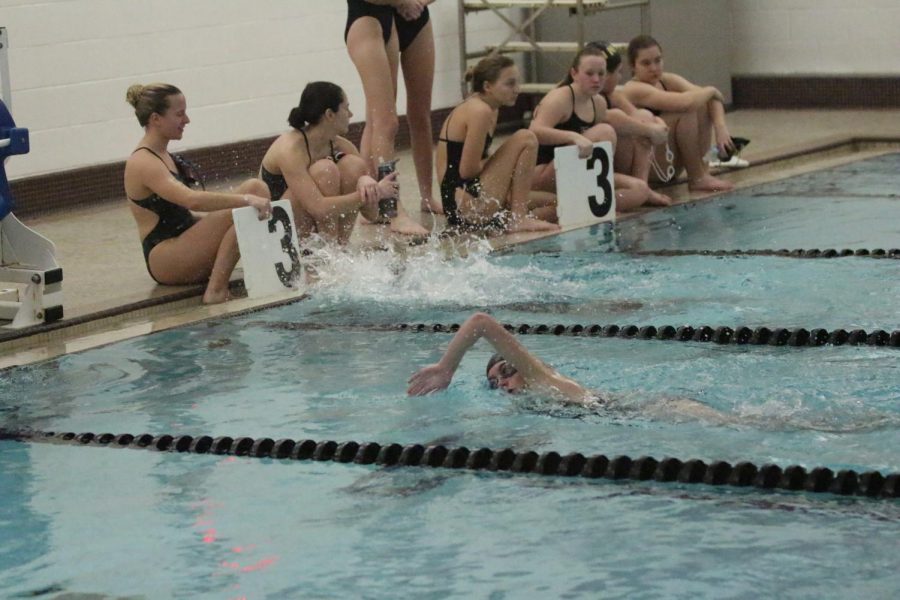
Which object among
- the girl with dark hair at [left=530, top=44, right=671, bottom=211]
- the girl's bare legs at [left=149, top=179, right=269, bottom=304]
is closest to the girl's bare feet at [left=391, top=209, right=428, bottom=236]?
the girl with dark hair at [left=530, top=44, right=671, bottom=211]

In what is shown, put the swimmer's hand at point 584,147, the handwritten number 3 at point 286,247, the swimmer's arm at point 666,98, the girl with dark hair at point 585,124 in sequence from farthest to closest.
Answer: the swimmer's arm at point 666,98, the girl with dark hair at point 585,124, the swimmer's hand at point 584,147, the handwritten number 3 at point 286,247

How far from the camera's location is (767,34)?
1173 cm

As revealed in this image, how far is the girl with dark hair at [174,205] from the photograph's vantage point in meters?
6.00

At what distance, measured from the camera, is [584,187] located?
7480 mm

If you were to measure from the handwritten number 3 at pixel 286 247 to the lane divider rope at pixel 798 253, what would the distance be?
1468 mm

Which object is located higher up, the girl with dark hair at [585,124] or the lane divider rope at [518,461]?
the girl with dark hair at [585,124]

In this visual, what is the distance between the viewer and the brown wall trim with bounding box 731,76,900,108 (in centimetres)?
1125

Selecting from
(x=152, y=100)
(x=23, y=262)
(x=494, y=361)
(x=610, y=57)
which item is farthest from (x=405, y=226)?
(x=494, y=361)

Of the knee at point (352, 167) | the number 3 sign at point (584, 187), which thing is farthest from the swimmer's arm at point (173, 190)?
the number 3 sign at point (584, 187)

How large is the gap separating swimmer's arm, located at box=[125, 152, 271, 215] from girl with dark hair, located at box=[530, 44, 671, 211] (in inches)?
75.9

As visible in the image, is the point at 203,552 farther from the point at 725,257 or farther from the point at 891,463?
the point at 725,257

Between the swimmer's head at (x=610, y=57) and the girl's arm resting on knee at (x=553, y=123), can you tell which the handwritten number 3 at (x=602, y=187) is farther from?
the swimmer's head at (x=610, y=57)

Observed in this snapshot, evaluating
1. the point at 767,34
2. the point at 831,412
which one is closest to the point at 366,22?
the point at 831,412

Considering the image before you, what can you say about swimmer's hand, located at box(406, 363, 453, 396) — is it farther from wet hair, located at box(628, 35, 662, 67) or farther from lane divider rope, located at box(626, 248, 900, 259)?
wet hair, located at box(628, 35, 662, 67)
